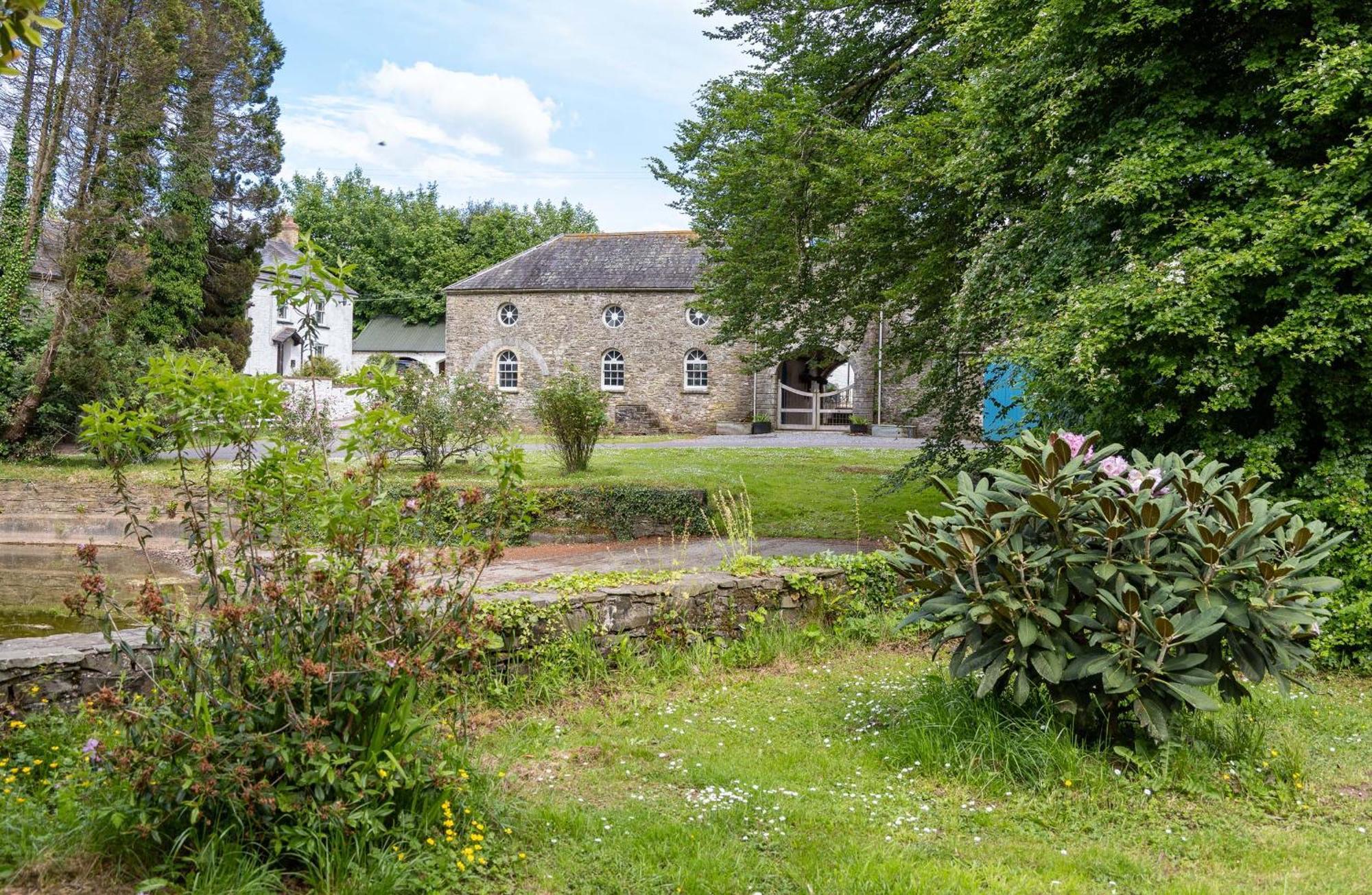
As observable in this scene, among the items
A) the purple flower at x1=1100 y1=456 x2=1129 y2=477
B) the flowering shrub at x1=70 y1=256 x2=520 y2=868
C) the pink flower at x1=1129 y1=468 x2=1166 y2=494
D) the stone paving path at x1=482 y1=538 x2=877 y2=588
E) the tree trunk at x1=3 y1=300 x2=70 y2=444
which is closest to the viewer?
the flowering shrub at x1=70 y1=256 x2=520 y2=868

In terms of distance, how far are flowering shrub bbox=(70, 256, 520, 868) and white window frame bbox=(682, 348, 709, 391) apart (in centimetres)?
2876

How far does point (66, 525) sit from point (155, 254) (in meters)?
14.8

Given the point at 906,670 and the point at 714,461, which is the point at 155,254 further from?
the point at 906,670

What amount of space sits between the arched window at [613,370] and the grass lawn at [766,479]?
1288 cm

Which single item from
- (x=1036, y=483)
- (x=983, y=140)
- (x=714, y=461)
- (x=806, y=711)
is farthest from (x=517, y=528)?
(x=714, y=461)

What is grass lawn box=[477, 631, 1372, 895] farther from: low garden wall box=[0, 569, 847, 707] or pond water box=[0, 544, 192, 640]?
pond water box=[0, 544, 192, 640]

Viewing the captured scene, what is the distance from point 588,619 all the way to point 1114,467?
124 inches

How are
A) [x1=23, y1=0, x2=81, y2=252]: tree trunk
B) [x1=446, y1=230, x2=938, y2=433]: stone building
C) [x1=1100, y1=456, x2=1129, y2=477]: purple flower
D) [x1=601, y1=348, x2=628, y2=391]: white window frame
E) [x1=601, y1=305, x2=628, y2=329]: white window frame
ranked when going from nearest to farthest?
1. [x1=1100, y1=456, x2=1129, y2=477]: purple flower
2. [x1=23, y1=0, x2=81, y2=252]: tree trunk
3. [x1=446, y1=230, x2=938, y2=433]: stone building
4. [x1=601, y1=305, x2=628, y2=329]: white window frame
5. [x1=601, y1=348, x2=628, y2=391]: white window frame

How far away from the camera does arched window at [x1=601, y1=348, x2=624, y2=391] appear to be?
33.1 m

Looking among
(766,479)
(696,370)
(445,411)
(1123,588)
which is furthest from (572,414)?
(696,370)

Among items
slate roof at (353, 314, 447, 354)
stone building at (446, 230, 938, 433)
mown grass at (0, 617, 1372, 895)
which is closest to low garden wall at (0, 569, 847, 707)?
mown grass at (0, 617, 1372, 895)

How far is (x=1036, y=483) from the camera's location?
407 cm

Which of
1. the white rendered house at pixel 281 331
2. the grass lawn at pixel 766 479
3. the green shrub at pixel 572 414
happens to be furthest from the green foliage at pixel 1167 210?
the white rendered house at pixel 281 331

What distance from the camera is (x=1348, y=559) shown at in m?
6.09
